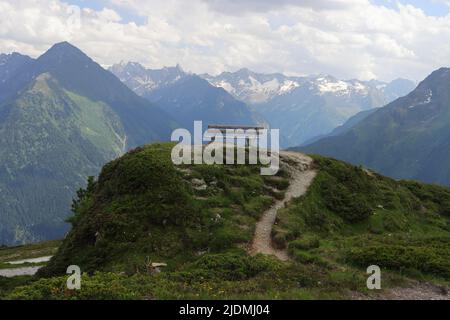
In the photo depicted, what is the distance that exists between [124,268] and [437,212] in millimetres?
40929

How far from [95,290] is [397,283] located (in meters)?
15.8

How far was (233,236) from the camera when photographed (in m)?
33.7

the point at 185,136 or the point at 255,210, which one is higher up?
the point at 185,136

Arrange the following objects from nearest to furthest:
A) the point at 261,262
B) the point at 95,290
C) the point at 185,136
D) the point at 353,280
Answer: the point at 95,290 → the point at 353,280 → the point at 261,262 → the point at 185,136

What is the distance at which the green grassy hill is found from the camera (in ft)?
73.0

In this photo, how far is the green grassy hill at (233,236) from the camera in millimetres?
22250

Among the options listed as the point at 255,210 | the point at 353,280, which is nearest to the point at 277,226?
the point at 255,210
